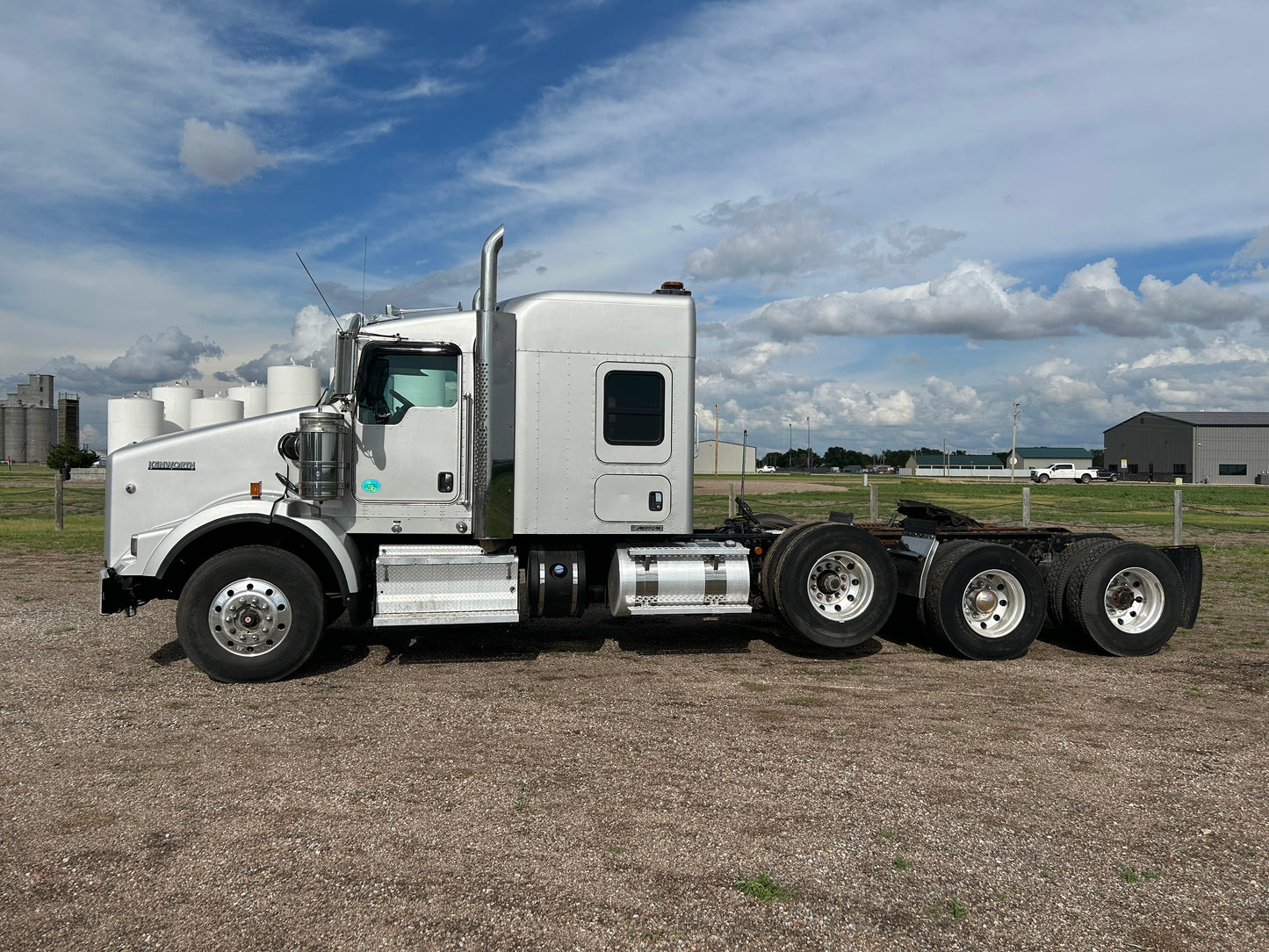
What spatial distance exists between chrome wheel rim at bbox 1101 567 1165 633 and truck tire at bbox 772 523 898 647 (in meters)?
2.31

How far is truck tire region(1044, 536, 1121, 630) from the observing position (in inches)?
333

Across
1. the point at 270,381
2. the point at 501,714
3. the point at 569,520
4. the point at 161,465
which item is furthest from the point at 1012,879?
the point at 270,381

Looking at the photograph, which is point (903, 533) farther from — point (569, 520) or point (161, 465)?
point (161, 465)

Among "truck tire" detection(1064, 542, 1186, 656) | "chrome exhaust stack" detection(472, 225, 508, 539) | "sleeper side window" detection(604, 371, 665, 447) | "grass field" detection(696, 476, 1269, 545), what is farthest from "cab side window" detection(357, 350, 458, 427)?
"grass field" detection(696, 476, 1269, 545)

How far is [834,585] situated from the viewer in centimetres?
806

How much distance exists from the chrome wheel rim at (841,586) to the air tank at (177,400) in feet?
34.8

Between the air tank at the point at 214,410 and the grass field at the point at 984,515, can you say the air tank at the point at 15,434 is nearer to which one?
the grass field at the point at 984,515

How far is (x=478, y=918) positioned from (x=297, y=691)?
3983 millimetres

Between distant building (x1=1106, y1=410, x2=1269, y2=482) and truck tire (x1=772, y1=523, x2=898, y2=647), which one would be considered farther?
distant building (x1=1106, y1=410, x2=1269, y2=482)

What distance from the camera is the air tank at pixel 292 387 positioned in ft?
26.1

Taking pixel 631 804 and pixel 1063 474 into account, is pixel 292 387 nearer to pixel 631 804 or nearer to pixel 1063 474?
pixel 631 804

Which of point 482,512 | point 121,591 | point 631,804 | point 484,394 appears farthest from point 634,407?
point 121,591

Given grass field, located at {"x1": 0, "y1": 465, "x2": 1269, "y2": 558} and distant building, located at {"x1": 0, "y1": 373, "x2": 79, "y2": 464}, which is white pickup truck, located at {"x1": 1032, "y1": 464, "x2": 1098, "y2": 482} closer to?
grass field, located at {"x1": 0, "y1": 465, "x2": 1269, "y2": 558}

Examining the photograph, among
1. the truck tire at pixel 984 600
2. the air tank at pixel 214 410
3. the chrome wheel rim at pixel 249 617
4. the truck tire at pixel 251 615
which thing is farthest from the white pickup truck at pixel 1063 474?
the chrome wheel rim at pixel 249 617
